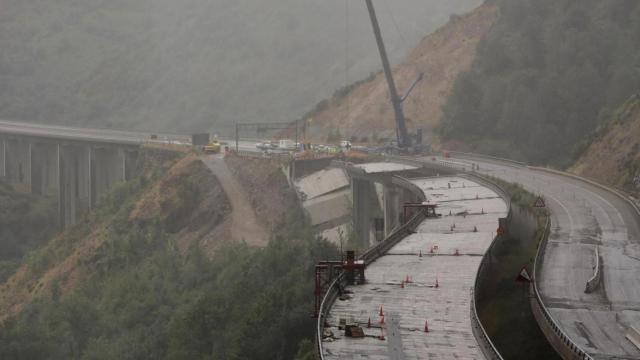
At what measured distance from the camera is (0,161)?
452 ft

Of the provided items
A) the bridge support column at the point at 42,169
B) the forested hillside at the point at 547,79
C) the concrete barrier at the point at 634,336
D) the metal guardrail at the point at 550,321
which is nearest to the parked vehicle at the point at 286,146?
the forested hillside at the point at 547,79

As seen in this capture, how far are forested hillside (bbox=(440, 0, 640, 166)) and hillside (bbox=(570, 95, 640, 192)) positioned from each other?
7874 millimetres

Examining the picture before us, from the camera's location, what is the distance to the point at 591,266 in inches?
1475

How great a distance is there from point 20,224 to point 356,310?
95.0m

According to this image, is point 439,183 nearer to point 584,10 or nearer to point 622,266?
point 622,266

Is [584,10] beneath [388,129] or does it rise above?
above

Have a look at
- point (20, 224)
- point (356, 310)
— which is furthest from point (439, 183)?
point (20, 224)

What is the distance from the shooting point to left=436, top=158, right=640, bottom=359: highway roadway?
28.4 metres

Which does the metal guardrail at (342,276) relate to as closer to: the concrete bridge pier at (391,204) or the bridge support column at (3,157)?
the concrete bridge pier at (391,204)

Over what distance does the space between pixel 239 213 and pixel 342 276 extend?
4221 centimetres

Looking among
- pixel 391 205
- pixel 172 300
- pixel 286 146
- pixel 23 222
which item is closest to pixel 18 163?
pixel 23 222

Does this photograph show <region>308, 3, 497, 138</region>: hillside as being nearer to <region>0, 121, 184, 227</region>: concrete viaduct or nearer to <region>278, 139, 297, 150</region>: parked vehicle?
<region>278, 139, 297, 150</region>: parked vehicle

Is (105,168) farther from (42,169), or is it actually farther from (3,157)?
(3,157)

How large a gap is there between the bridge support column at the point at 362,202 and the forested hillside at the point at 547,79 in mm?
21594
